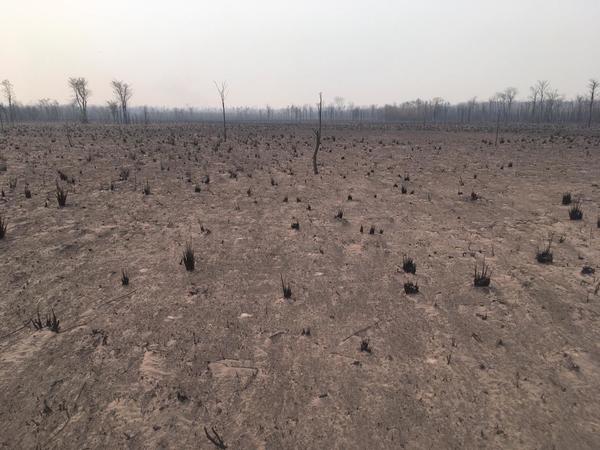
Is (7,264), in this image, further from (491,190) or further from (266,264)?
(491,190)

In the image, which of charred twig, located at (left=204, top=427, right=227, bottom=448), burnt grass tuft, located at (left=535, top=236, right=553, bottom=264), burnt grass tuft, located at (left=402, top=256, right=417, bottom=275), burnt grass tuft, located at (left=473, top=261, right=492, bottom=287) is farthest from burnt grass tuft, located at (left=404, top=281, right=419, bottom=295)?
charred twig, located at (left=204, top=427, right=227, bottom=448)

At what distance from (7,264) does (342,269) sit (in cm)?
698

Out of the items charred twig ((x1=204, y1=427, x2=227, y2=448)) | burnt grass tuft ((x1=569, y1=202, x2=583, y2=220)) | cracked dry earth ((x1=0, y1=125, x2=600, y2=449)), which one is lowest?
charred twig ((x1=204, y1=427, x2=227, y2=448))

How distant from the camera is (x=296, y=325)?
5883mm

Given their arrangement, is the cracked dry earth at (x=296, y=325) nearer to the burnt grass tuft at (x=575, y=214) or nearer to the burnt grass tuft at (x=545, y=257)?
the burnt grass tuft at (x=545, y=257)

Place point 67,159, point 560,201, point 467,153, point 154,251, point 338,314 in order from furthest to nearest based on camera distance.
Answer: point 467,153
point 67,159
point 560,201
point 154,251
point 338,314

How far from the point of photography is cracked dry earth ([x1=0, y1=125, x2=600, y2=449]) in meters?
4.12

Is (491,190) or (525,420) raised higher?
(491,190)

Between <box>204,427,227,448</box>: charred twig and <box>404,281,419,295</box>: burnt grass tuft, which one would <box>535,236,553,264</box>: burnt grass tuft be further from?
<box>204,427,227,448</box>: charred twig

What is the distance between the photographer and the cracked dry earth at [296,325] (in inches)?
162

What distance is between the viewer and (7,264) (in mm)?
7473

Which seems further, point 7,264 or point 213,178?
point 213,178

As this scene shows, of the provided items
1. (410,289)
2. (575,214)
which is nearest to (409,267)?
(410,289)

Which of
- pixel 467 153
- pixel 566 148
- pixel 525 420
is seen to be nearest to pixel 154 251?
pixel 525 420
